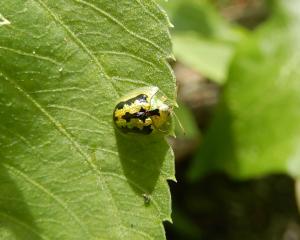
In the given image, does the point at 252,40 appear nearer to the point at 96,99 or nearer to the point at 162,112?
the point at 162,112

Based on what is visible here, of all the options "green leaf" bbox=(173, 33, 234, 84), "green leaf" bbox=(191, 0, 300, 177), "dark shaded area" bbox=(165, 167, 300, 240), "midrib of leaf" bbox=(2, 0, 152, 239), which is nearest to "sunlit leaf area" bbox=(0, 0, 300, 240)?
"midrib of leaf" bbox=(2, 0, 152, 239)

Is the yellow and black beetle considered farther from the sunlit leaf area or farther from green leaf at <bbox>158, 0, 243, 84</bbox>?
green leaf at <bbox>158, 0, 243, 84</bbox>

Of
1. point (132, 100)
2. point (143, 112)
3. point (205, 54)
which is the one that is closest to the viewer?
point (132, 100)

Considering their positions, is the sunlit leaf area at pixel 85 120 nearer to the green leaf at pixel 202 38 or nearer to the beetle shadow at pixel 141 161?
the beetle shadow at pixel 141 161

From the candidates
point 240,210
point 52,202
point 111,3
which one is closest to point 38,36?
point 111,3

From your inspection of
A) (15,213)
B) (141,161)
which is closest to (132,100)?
(141,161)

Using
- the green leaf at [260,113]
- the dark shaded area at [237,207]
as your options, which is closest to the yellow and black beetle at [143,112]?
the green leaf at [260,113]

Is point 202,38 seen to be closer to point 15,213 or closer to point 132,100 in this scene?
point 132,100
